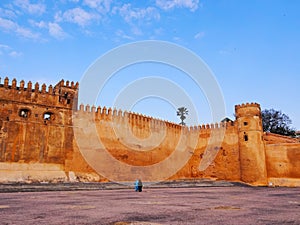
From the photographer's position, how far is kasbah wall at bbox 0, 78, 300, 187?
17359 mm

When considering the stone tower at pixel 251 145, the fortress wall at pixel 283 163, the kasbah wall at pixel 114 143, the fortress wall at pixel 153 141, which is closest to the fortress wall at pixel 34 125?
the kasbah wall at pixel 114 143

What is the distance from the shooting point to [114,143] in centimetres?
2191

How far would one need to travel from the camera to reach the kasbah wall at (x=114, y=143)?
1736 cm

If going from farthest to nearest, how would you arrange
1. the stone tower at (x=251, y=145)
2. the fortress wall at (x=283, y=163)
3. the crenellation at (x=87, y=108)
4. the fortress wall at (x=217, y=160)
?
1. the fortress wall at (x=217, y=160)
2. the stone tower at (x=251, y=145)
3. the fortress wall at (x=283, y=163)
4. the crenellation at (x=87, y=108)

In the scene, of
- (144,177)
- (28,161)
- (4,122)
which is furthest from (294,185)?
(4,122)

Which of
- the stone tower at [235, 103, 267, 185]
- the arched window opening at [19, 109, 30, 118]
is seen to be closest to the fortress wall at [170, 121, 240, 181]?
the stone tower at [235, 103, 267, 185]

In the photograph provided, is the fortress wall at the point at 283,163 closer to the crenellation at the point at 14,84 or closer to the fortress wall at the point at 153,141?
the fortress wall at the point at 153,141

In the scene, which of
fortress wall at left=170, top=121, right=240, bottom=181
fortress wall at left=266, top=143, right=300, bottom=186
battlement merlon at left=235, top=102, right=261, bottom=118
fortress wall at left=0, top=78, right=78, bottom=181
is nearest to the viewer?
fortress wall at left=0, top=78, right=78, bottom=181

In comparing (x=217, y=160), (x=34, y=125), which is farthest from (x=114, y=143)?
(x=217, y=160)

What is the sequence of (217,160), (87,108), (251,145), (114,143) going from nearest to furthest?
(87,108) < (114,143) < (251,145) < (217,160)

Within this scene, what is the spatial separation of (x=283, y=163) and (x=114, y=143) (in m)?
14.8

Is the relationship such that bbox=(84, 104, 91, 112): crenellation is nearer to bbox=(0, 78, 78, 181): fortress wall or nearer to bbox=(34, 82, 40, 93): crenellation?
bbox=(0, 78, 78, 181): fortress wall

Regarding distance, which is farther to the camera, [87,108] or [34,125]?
[87,108]

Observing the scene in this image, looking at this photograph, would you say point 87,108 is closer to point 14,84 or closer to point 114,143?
point 114,143
